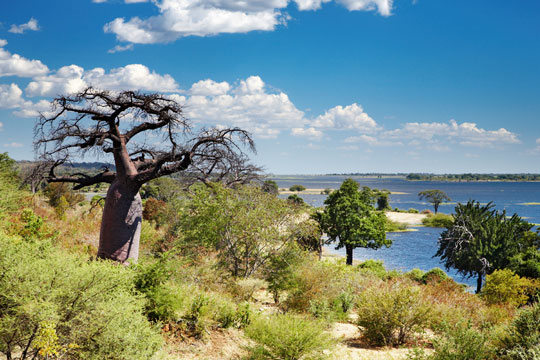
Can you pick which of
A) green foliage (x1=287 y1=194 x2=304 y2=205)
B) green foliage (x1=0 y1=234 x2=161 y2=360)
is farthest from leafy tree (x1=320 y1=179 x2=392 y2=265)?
green foliage (x1=0 y1=234 x2=161 y2=360)

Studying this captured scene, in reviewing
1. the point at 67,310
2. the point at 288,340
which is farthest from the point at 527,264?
the point at 67,310

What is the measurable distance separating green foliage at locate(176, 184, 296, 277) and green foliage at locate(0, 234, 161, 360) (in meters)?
6.98

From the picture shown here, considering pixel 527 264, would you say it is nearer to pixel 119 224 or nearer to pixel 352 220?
pixel 352 220

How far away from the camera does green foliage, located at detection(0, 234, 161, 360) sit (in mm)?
5152

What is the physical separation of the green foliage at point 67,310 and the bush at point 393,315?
5.38 metres

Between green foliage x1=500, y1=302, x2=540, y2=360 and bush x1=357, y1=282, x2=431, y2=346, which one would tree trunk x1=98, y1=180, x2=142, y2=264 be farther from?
green foliage x1=500, y1=302, x2=540, y2=360

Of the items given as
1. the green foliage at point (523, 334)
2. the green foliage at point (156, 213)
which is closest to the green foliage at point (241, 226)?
the green foliage at point (523, 334)

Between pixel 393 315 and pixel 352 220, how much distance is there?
2497cm

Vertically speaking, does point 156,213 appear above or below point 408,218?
above

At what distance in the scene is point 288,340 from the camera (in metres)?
6.71

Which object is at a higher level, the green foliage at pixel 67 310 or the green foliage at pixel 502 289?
the green foliage at pixel 67 310

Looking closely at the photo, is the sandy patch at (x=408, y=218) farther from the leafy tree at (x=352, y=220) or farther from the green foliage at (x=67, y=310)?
the green foliage at (x=67, y=310)

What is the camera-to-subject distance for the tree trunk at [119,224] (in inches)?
405

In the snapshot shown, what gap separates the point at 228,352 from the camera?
26.1ft
